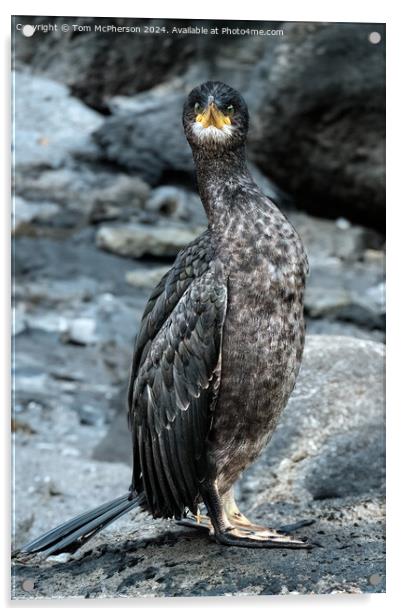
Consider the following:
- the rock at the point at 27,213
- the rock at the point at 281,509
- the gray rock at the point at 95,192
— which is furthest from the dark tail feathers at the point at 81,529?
the gray rock at the point at 95,192

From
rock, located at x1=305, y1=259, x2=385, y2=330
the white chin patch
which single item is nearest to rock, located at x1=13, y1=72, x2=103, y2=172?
the white chin patch

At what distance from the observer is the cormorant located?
122 inches

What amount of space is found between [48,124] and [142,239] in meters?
0.76

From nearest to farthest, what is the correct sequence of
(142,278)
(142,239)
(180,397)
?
(180,397) < (142,239) < (142,278)

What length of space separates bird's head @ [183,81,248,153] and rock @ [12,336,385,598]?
1.20 m

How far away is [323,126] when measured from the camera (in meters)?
4.79

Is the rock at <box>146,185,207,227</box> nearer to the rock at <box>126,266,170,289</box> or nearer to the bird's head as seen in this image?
the rock at <box>126,266,170,289</box>

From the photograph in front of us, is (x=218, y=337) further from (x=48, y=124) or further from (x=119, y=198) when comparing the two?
(x=119, y=198)

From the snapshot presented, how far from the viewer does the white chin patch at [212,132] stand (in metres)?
3.12

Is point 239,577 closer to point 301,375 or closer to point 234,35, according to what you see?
point 301,375

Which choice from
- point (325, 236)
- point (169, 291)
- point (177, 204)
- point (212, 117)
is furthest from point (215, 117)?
point (325, 236)

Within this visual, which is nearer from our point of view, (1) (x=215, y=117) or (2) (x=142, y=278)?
(1) (x=215, y=117)
